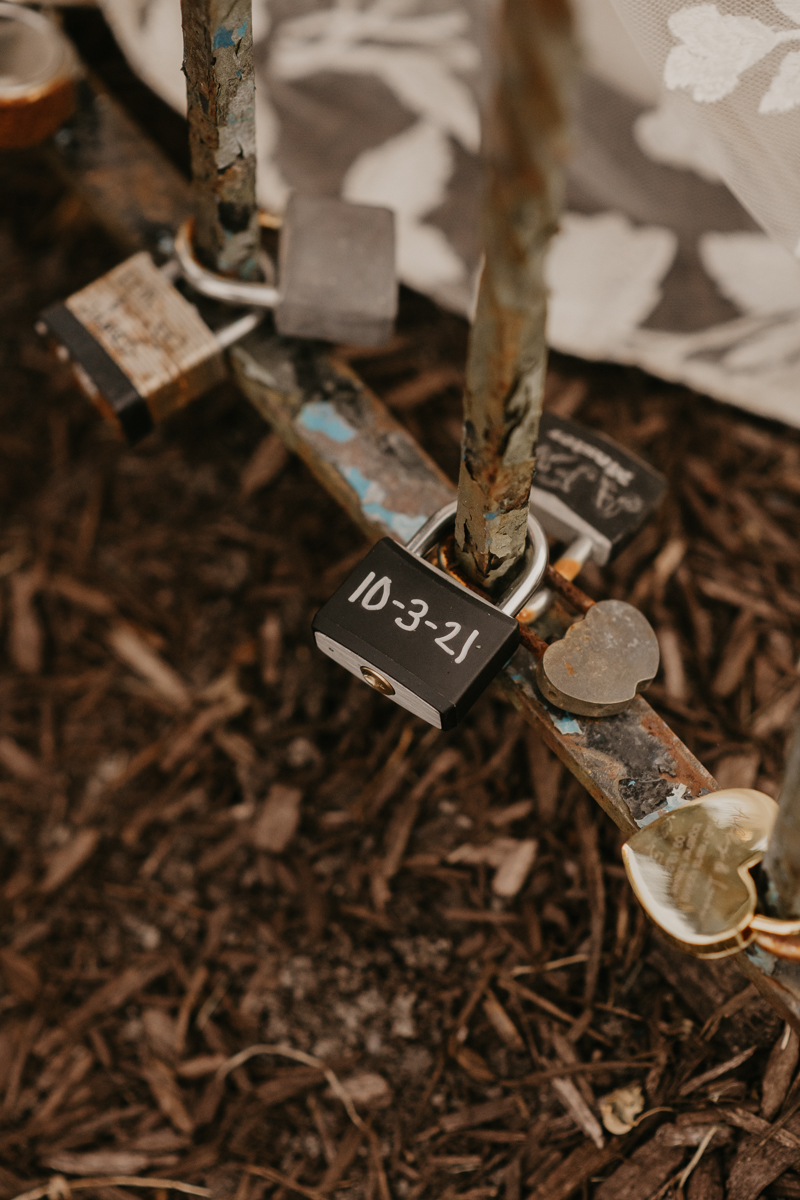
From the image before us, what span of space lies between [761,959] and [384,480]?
0.63 m

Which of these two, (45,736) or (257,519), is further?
(257,519)

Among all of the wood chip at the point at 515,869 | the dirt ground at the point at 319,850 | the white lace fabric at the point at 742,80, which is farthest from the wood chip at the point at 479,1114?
the white lace fabric at the point at 742,80

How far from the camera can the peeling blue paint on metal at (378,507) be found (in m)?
1.07

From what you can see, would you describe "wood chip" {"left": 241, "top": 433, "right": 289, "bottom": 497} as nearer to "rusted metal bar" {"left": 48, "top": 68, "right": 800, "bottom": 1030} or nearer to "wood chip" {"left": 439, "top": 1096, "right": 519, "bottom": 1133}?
"rusted metal bar" {"left": 48, "top": 68, "right": 800, "bottom": 1030}

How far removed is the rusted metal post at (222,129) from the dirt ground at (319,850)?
1.62 ft

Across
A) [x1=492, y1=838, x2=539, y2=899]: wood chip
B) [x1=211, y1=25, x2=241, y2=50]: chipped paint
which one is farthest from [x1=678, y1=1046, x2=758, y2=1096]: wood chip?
[x1=211, y1=25, x2=241, y2=50]: chipped paint

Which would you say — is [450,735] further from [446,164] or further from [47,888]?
[446,164]

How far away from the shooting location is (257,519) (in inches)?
61.7

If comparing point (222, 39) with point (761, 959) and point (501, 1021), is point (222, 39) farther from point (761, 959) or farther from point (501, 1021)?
point (501, 1021)

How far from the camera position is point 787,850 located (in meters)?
0.69

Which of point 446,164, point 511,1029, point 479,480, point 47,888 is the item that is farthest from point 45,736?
point 446,164

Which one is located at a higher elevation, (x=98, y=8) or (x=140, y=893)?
(x=98, y=8)

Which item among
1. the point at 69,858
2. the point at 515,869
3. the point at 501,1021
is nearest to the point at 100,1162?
the point at 69,858

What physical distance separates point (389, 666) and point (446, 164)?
1288mm
